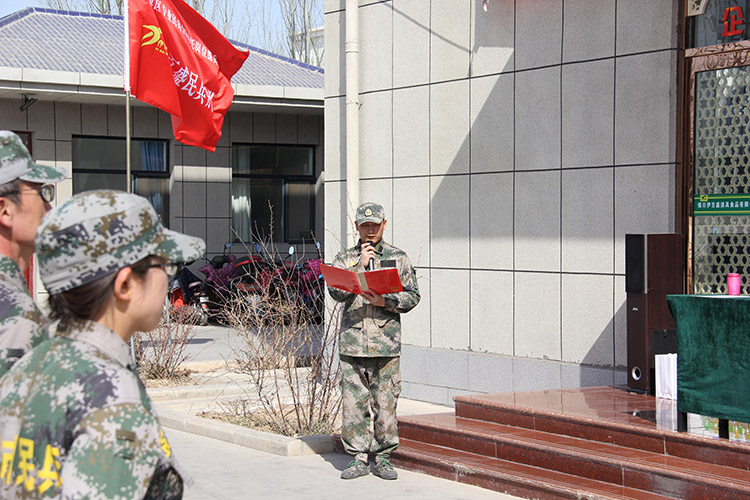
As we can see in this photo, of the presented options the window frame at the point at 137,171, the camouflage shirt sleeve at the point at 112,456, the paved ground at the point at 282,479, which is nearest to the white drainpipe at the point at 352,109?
the paved ground at the point at 282,479

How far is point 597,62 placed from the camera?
938 centimetres

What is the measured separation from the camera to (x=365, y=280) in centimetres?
723

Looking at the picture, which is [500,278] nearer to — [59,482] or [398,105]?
[398,105]

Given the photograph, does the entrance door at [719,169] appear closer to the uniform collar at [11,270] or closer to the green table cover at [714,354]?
the green table cover at [714,354]

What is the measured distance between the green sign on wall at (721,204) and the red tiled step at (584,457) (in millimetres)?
2462

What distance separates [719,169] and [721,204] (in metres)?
0.31

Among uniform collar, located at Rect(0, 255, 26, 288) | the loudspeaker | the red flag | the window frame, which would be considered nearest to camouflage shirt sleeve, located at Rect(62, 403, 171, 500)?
uniform collar, located at Rect(0, 255, 26, 288)

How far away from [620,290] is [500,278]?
1494 millimetres

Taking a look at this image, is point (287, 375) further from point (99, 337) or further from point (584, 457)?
point (99, 337)

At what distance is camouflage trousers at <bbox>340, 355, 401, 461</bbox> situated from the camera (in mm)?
7590

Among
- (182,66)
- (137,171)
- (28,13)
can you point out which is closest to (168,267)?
(182,66)

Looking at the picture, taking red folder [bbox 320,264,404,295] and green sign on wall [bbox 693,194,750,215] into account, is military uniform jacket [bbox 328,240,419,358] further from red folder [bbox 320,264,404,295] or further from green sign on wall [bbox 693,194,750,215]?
green sign on wall [bbox 693,194,750,215]

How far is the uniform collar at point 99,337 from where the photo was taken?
2.14 m

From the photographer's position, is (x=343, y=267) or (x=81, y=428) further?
(x=343, y=267)
